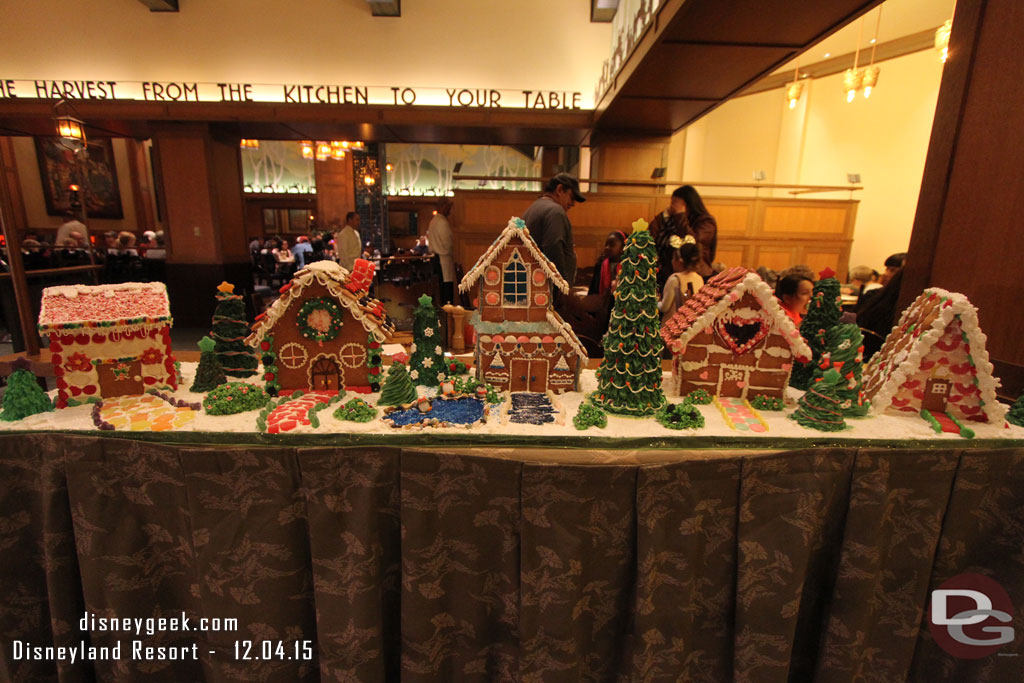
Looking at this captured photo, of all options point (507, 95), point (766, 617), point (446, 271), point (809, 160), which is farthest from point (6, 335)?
point (809, 160)

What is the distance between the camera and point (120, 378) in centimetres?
210

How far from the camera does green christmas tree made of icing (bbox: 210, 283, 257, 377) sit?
2281mm

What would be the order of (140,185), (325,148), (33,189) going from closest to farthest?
(33,189), (325,148), (140,185)

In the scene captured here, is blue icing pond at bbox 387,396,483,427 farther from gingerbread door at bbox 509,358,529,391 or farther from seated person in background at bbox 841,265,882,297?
seated person in background at bbox 841,265,882,297

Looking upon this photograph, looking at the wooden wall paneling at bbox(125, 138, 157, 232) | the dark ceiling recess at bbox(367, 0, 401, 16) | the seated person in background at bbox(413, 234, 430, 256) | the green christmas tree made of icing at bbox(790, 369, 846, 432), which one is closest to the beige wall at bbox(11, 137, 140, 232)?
the wooden wall paneling at bbox(125, 138, 157, 232)

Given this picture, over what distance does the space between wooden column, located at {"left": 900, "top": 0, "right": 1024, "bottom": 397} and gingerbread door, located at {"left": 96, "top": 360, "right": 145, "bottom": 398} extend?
425cm

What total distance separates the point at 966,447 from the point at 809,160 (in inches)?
418

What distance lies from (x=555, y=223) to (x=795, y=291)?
58.8 inches

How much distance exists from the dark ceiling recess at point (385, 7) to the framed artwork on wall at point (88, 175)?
714cm

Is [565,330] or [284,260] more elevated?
[565,330]

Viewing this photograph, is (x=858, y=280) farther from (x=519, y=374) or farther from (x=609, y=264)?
(x=519, y=374)

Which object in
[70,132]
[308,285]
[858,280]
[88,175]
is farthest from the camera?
[88,175]

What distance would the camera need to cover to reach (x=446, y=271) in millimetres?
7039

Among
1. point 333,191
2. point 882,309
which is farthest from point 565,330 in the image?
point 333,191
